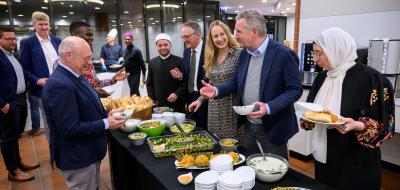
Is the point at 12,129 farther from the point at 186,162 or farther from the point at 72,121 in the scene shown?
the point at 186,162

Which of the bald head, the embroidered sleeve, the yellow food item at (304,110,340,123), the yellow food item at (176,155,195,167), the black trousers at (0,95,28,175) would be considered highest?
the bald head

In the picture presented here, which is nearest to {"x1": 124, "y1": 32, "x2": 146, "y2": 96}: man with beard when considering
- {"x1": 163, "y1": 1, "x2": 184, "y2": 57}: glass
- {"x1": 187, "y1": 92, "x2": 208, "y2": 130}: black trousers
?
{"x1": 187, "y1": 92, "x2": 208, "y2": 130}: black trousers

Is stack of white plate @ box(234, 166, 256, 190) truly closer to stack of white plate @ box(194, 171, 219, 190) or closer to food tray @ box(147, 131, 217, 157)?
stack of white plate @ box(194, 171, 219, 190)

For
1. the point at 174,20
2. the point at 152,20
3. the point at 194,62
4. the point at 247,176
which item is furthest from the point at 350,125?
the point at 174,20

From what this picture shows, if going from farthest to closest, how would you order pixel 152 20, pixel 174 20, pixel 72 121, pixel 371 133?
pixel 174 20 < pixel 152 20 < pixel 72 121 < pixel 371 133

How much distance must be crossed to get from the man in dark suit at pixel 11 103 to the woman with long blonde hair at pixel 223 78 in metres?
1.92

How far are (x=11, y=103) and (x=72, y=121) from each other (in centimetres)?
178

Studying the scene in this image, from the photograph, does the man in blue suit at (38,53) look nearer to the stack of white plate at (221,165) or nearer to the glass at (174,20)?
the stack of white plate at (221,165)

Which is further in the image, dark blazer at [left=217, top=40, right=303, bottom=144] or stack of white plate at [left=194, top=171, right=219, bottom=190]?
dark blazer at [left=217, top=40, right=303, bottom=144]

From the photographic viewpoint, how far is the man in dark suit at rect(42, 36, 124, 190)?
1.50 metres

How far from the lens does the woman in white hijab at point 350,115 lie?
1.43 metres

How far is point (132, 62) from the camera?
4.71 meters

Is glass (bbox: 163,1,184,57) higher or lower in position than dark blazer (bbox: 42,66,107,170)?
higher

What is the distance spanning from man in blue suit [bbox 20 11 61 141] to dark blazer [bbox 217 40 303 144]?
2410 millimetres
